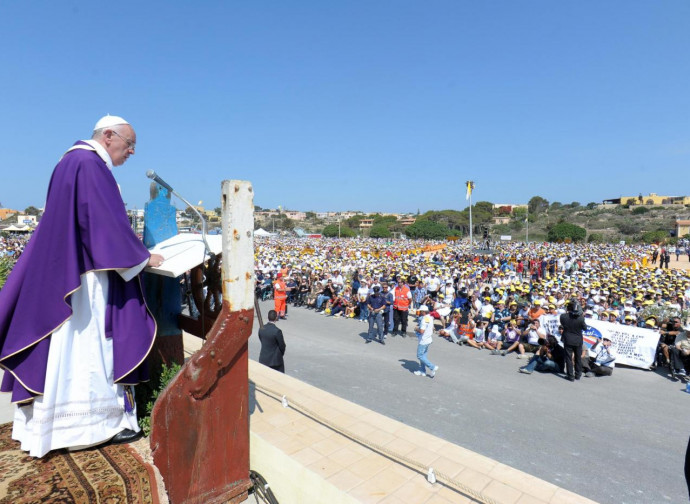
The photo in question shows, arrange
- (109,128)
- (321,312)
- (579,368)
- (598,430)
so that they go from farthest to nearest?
(321,312), (579,368), (598,430), (109,128)

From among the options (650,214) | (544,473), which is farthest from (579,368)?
(650,214)

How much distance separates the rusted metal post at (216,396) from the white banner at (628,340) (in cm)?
869

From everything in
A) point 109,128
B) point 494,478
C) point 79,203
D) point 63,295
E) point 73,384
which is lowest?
point 494,478

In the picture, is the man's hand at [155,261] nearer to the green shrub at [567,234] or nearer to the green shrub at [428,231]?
the green shrub at [567,234]

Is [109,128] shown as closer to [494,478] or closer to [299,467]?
[299,467]

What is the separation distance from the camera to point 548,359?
27.7 feet

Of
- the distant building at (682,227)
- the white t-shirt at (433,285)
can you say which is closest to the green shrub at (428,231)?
the distant building at (682,227)

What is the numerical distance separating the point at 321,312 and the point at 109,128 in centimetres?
1321

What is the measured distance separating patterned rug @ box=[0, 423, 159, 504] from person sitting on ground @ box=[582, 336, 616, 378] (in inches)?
340

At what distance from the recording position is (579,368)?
7914 millimetres

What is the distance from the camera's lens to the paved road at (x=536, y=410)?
4629 mm

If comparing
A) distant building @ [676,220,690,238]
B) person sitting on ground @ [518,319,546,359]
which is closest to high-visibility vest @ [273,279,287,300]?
person sitting on ground @ [518,319,546,359]

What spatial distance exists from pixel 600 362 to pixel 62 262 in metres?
9.40

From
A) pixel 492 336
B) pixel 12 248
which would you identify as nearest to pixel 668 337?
pixel 492 336
